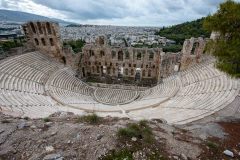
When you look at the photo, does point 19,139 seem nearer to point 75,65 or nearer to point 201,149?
point 201,149

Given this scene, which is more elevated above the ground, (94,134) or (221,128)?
(94,134)

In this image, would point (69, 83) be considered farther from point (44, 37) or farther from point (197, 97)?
point (197, 97)

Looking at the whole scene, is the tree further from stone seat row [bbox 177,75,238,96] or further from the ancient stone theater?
stone seat row [bbox 177,75,238,96]

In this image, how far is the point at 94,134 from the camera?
311 inches

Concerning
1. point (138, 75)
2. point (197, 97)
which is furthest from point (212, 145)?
point (138, 75)

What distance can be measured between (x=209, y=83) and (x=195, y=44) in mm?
9318

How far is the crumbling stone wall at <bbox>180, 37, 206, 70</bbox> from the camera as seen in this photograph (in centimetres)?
2602

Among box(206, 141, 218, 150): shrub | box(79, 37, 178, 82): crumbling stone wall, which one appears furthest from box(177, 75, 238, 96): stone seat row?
box(206, 141, 218, 150): shrub

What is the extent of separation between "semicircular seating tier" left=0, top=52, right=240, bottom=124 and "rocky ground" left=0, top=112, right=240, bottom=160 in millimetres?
3647

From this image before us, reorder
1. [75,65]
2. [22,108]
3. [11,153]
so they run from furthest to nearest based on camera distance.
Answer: [75,65] < [22,108] < [11,153]

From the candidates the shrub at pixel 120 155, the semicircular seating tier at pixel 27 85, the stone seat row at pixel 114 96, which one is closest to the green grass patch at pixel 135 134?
the shrub at pixel 120 155

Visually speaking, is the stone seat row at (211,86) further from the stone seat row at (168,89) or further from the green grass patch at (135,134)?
the green grass patch at (135,134)

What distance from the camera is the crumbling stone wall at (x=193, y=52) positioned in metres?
26.0

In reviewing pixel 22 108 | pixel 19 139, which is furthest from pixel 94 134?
pixel 22 108
